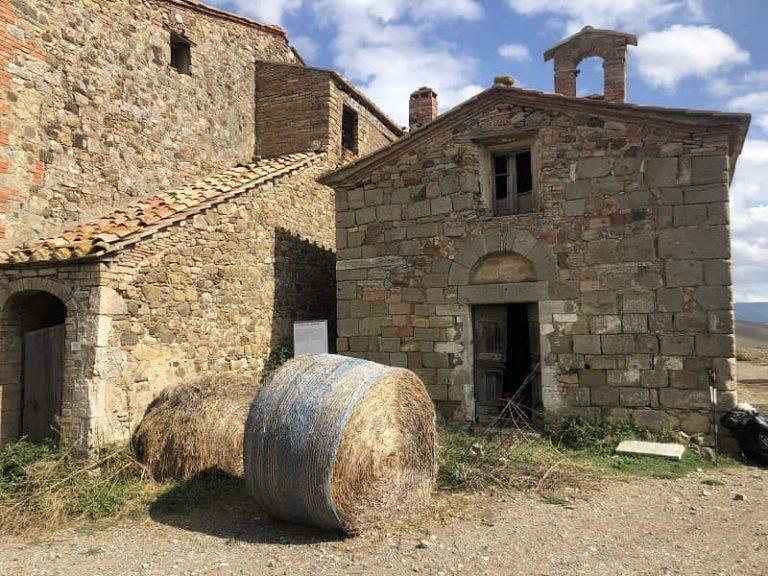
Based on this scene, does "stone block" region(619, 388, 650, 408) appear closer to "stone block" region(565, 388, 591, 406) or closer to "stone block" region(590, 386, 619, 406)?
"stone block" region(590, 386, 619, 406)

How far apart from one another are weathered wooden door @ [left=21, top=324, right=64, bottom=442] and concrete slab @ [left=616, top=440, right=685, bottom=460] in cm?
710

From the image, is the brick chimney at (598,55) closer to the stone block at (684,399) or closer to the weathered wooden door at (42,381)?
the stone block at (684,399)

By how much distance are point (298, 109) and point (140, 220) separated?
6017 mm

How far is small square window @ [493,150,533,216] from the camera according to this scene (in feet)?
Result: 27.2

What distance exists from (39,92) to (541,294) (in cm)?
787

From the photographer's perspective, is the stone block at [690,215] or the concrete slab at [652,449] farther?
the stone block at [690,215]

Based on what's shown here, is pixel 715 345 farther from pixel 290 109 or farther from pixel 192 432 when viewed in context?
pixel 290 109

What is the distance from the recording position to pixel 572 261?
757cm

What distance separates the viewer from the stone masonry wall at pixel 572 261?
6953 millimetres

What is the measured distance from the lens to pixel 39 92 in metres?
7.77

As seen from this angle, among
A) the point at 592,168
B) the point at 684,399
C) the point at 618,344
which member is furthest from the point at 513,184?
the point at 684,399

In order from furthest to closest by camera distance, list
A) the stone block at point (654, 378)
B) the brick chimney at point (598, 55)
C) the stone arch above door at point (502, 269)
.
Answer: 1. the brick chimney at point (598, 55)
2. the stone arch above door at point (502, 269)
3. the stone block at point (654, 378)

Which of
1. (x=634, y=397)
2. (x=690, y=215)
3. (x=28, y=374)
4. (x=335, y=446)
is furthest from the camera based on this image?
(x=634, y=397)

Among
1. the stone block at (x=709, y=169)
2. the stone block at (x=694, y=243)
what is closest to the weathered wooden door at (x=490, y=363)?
the stone block at (x=694, y=243)
